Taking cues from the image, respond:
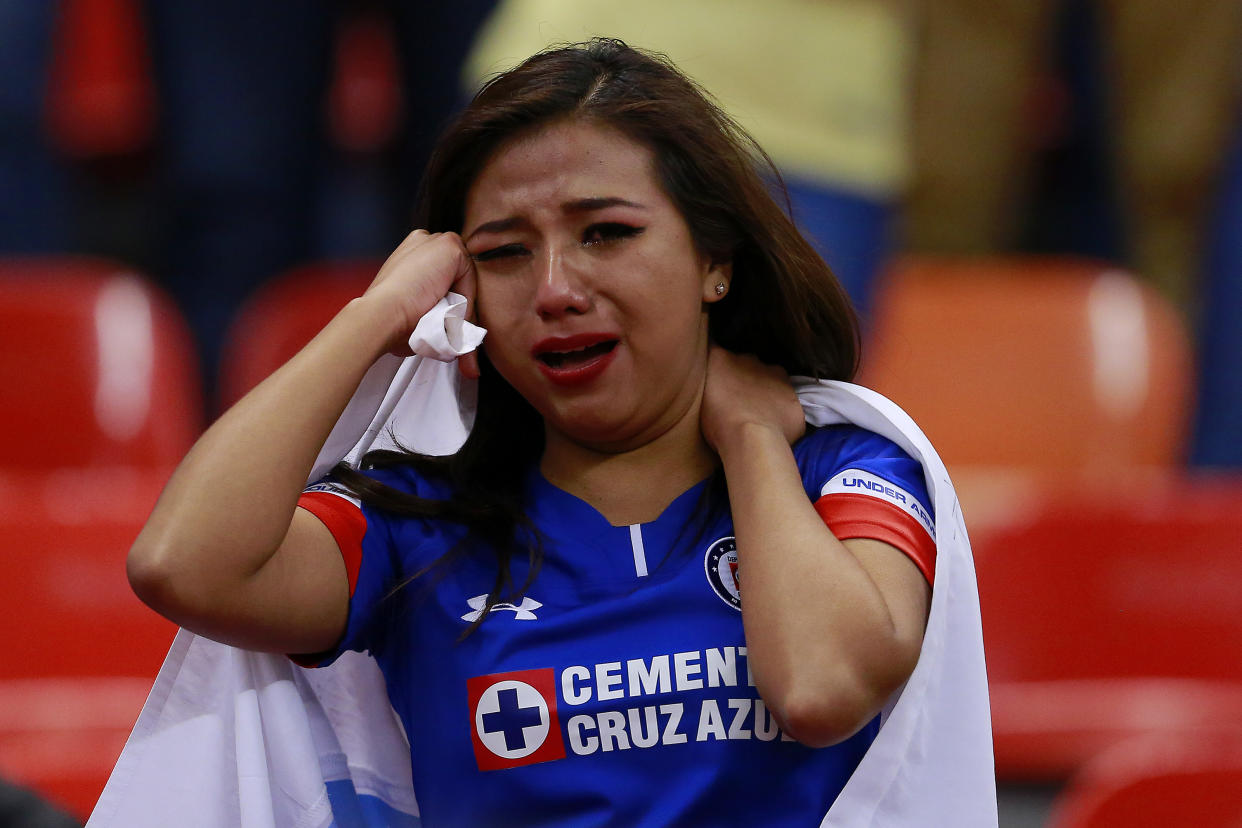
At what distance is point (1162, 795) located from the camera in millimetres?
1913

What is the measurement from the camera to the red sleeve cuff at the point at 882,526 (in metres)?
1.57

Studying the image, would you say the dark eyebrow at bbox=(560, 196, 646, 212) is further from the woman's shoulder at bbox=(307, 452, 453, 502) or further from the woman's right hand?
the woman's shoulder at bbox=(307, 452, 453, 502)

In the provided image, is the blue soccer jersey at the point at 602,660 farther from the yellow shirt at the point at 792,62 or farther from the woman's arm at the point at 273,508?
the yellow shirt at the point at 792,62

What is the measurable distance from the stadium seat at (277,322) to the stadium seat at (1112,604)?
1330mm

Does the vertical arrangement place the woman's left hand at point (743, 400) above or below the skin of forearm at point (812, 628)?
above

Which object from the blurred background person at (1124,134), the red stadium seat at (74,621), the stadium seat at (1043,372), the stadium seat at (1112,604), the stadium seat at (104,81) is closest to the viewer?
the red stadium seat at (74,621)

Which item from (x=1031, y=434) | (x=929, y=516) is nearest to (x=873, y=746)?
(x=929, y=516)

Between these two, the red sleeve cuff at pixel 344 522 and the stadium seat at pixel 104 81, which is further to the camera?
the stadium seat at pixel 104 81

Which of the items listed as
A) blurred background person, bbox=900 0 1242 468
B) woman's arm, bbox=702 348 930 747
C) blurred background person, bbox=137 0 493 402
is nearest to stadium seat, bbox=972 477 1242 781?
blurred background person, bbox=900 0 1242 468

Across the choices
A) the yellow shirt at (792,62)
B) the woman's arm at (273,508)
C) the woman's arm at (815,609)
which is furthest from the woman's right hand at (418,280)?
the yellow shirt at (792,62)

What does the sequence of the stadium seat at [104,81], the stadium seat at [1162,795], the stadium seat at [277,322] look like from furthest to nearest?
the stadium seat at [104,81], the stadium seat at [277,322], the stadium seat at [1162,795]

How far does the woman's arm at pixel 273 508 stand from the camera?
1.50 metres

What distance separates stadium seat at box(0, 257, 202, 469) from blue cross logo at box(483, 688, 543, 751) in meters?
1.44

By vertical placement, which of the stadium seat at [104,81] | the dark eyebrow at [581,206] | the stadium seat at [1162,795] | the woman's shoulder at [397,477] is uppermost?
the stadium seat at [104,81]
